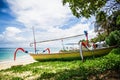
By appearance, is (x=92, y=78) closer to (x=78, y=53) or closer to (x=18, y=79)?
(x=18, y=79)

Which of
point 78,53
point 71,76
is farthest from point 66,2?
point 78,53

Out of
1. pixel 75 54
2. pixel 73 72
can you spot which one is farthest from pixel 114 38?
pixel 73 72

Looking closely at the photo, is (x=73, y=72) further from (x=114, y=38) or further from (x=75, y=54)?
(x=114, y=38)

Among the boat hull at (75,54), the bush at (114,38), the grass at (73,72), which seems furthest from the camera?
the bush at (114,38)

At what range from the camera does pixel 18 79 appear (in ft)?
44.9

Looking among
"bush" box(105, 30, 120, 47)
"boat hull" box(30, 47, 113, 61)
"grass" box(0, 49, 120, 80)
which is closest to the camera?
"grass" box(0, 49, 120, 80)

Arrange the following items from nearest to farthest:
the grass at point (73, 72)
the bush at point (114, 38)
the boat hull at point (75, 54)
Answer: the grass at point (73, 72) → the boat hull at point (75, 54) → the bush at point (114, 38)

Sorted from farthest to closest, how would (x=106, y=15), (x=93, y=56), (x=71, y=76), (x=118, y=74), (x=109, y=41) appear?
(x=109, y=41)
(x=93, y=56)
(x=106, y=15)
(x=71, y=76)
(x=118, y=74)

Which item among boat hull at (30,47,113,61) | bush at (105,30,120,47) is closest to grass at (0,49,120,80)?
boat hull at (30,47,113,61)

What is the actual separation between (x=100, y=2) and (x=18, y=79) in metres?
7.90

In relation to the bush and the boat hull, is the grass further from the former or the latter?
the bush

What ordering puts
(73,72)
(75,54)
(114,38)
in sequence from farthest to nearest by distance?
(114,38) < (75,54) < (73,72)

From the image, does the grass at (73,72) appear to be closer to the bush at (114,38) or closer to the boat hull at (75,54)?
the boat hull at (75,54)

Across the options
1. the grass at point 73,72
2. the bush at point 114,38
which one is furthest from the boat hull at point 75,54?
the bush at point 114,38
